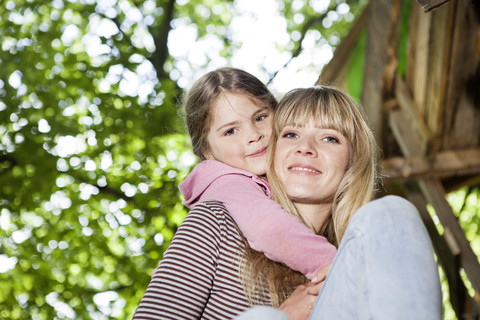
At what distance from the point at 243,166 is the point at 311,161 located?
31 cm

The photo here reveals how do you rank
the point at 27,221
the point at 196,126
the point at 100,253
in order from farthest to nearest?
the point at 27,221 < the point at 100,253 < the point at 196,126

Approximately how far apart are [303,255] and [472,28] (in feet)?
9.15

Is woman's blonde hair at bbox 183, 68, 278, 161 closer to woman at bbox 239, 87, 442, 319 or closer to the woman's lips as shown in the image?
woman at bbox 239, 87, 442, 319

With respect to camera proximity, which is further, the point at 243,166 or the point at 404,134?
the point at 404,134

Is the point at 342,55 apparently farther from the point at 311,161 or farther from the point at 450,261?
the point at 311,161

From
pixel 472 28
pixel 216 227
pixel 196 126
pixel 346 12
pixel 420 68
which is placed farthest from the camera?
pixel 346 12

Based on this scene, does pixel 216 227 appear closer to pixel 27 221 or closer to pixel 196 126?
pixel 196 126

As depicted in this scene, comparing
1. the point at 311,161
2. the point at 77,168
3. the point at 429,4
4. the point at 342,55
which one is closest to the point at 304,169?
the point at 311,161

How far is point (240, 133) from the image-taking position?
2252 mm

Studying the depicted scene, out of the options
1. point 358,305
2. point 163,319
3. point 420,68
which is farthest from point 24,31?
Result: point 358,305

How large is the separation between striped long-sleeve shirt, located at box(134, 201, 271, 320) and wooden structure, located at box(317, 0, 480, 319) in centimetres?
275

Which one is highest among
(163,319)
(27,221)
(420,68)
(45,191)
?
(163,319)

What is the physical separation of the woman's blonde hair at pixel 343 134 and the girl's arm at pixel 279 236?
236 mm

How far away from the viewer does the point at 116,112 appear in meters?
5.27
